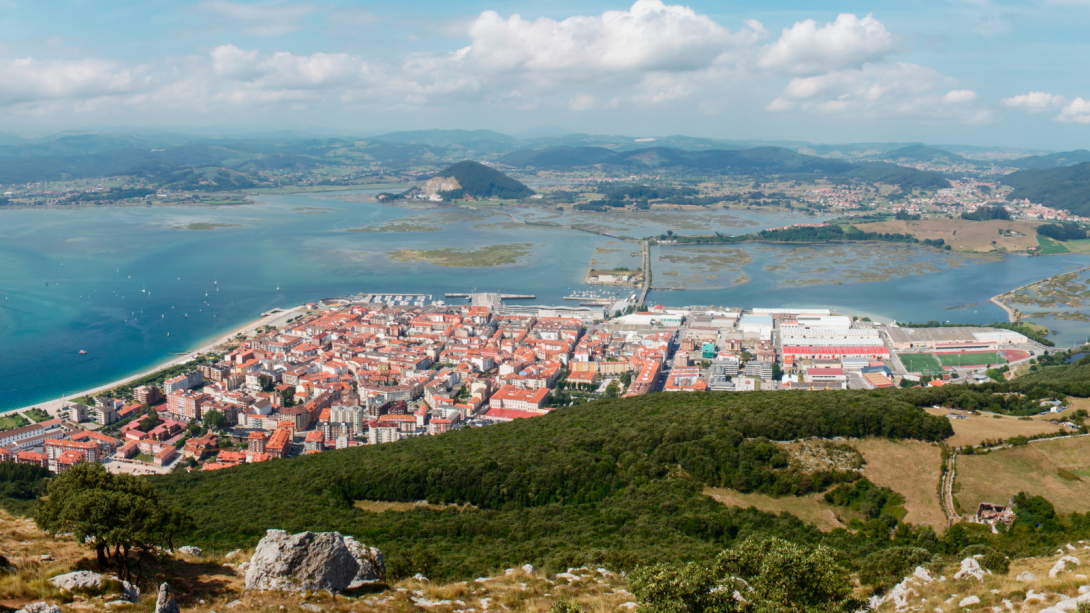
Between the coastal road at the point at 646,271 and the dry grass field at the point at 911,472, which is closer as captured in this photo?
the dry grass field at the point at 911,472

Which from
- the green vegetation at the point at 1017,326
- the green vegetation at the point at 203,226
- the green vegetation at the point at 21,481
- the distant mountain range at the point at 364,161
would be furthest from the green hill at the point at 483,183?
the green vegetation at the point at 21,481

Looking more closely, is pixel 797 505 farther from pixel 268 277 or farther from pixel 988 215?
pixel 988 215

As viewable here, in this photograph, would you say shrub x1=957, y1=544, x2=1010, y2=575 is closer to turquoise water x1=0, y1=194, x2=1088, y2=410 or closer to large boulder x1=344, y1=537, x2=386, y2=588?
large boulder x1=344, y1=537, x2=386, y2=588

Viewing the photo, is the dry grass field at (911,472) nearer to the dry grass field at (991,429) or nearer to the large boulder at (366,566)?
the dry grass field at (991,429)

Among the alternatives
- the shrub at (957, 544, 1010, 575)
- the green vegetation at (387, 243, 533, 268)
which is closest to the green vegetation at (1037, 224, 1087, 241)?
the green vegetation at (387, 243, 533, 268)

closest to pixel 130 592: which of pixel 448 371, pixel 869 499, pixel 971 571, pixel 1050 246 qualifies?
pixel 971 571

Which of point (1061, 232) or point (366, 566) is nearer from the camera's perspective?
point (366, 566)
